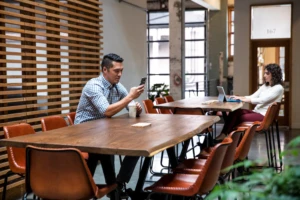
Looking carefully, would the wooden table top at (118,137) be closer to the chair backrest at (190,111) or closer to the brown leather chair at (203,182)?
the brown leather chair at (203,182)

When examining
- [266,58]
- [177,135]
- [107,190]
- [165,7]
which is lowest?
[107,190]

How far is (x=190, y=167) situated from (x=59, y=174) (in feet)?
4.71

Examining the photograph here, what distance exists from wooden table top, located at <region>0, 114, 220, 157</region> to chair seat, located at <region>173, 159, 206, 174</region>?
361 millimetres

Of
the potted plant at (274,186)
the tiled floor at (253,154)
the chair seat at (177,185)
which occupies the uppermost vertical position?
the potted plant at (274,186)

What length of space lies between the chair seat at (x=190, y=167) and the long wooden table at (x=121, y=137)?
1.04 ft

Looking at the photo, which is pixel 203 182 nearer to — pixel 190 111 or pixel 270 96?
Result: pixel 190 111

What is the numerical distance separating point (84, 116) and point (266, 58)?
797 cm

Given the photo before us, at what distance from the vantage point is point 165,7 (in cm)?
1611

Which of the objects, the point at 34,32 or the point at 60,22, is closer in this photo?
the point at 34,32

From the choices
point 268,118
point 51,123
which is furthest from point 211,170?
point 268,118

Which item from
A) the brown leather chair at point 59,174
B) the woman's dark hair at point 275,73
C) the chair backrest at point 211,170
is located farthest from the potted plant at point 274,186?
the woman's dark hair at point 275,73

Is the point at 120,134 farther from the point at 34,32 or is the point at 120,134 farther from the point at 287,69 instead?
the point at 287,69

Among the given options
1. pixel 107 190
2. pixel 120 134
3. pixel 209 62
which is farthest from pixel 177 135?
pixel 209 62

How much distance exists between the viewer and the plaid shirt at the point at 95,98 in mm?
4152
